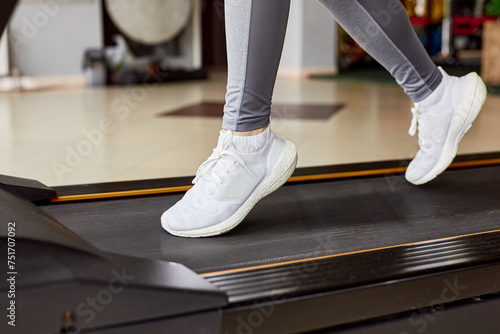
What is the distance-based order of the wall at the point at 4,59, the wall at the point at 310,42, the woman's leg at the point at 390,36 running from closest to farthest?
the woman's leg at the point at 390,36 < the wall at the point at 4,59 < the wall at the point at 310,42

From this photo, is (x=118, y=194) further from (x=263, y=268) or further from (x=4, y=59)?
(x=4, y=59)

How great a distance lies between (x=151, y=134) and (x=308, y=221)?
1665mm

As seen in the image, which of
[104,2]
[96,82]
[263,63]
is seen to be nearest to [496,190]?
[263,63]

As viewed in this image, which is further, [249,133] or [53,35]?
[53,35]

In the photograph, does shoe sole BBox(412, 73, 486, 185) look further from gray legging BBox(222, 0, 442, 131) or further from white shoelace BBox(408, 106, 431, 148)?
gray legging BBox(222, 0, 442, 131)

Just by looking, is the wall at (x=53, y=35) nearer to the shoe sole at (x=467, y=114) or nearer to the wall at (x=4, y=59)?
the wall at (x=4, y=59)

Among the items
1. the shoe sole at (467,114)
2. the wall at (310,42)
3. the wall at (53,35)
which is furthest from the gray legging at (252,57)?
the wall at (310,42)

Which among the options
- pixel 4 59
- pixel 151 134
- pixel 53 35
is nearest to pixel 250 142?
pixel 151 134

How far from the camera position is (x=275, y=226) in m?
1.03

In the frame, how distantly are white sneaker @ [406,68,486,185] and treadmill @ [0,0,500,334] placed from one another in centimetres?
10

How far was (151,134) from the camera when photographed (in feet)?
8.57

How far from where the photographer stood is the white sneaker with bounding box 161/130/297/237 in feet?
3.15

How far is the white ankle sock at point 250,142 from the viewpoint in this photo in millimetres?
970

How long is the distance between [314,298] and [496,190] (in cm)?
72
